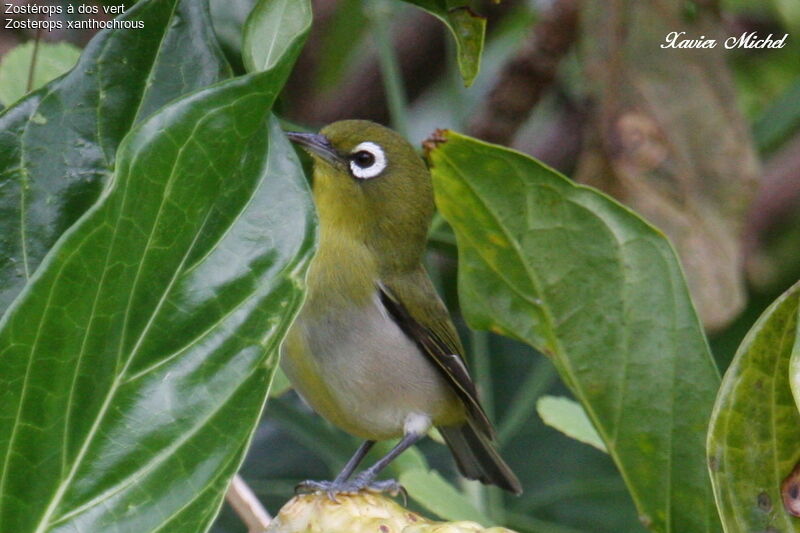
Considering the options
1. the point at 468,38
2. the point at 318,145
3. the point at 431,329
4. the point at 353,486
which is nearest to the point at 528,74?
the point at 318,145

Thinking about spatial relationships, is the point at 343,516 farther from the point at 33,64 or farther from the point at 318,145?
the point at 318,145

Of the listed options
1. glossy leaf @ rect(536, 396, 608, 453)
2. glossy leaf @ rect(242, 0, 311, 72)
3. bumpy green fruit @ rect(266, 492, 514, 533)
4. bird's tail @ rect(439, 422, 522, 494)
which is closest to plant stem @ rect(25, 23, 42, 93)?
glossy leaf @ rect(242, 0, 311, 72)

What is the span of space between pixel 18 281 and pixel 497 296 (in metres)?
0.77

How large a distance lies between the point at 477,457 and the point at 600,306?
1584 mm

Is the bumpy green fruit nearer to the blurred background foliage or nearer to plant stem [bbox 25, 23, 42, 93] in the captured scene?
plant stem [bbox 25, 23, 42, 93]

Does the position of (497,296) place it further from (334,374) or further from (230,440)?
(334,374)

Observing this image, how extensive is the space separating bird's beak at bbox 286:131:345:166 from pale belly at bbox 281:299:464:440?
0.44m

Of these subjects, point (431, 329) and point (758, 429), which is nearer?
point (758, 429)

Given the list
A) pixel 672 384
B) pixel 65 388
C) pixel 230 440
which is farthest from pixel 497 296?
pixel 65 388

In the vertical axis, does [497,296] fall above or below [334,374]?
above

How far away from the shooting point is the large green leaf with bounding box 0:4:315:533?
1196 mm

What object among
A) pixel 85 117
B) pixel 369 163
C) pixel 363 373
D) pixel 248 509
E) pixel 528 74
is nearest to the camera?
pixel 85 117

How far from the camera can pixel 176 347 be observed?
4.13 feet

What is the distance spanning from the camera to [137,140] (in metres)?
1.16
